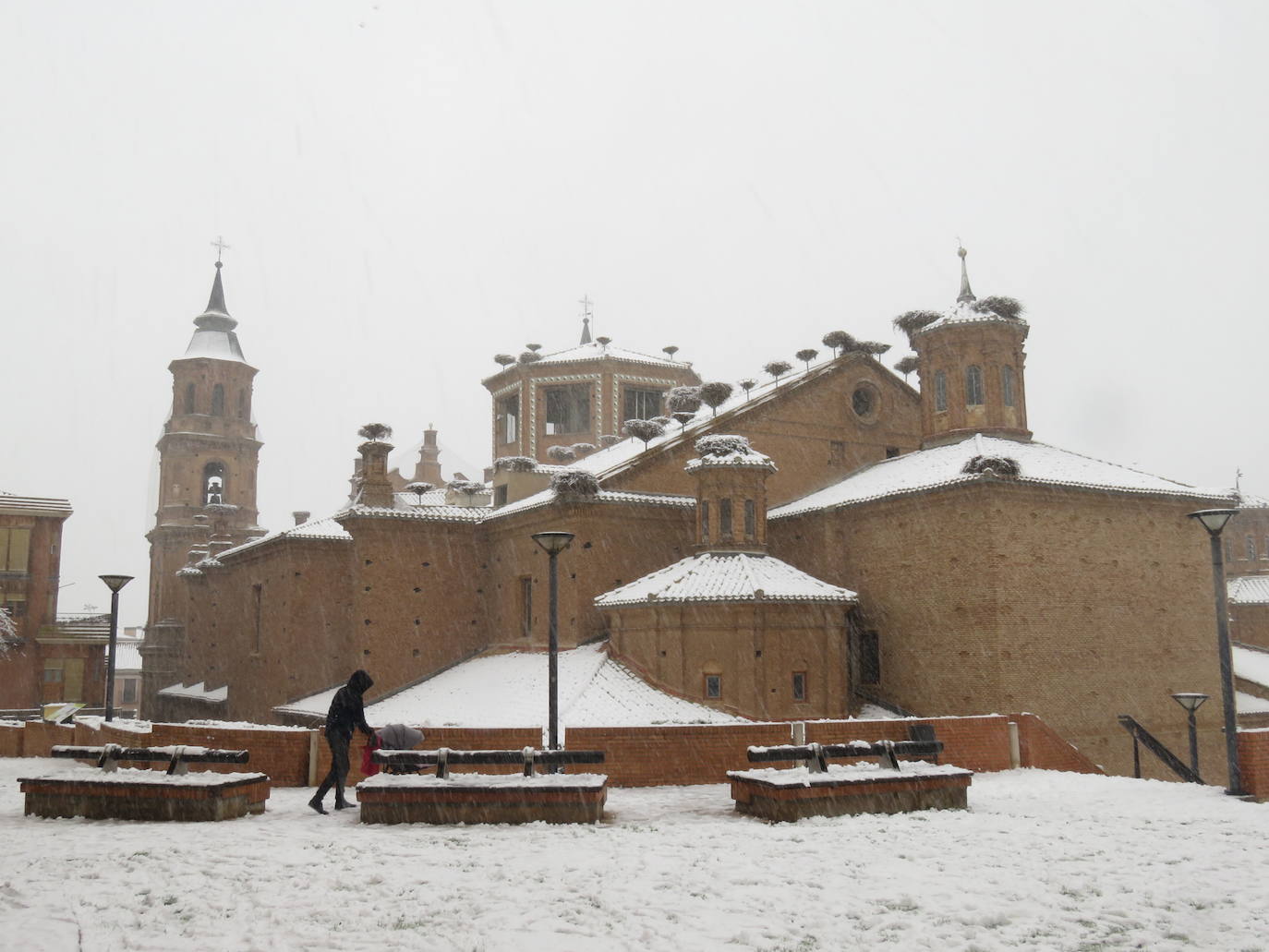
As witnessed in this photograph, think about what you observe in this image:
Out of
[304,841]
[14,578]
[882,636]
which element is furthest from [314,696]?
[304,841]

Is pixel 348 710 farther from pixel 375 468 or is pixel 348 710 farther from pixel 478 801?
pixel 375 468

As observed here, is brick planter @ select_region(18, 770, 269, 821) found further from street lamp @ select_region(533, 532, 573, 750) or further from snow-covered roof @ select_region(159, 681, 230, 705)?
snow-covered roof @ select_region(159, 681, 230, 705)

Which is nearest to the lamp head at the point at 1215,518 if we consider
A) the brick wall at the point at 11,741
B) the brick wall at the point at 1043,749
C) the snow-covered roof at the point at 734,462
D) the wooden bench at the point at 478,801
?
the brick wall at the point at 1043,749

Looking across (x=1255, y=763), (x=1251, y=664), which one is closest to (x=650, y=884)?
(x=1255, y=763)

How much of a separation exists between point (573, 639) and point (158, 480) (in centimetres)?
3175

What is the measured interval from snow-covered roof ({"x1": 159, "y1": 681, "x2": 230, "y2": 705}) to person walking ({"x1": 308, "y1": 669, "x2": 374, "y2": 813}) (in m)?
26.6

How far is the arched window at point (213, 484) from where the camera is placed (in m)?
49.5

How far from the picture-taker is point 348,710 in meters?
11.8

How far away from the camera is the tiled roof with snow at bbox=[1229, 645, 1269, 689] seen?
30375 mm

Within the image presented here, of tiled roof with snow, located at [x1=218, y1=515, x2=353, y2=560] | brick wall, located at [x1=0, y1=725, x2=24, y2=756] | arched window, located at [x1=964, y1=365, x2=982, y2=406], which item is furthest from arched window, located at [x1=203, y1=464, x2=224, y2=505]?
arched window, located at [x1=964, y1=365, x2=982, y2=406]

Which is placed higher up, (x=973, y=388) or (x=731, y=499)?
(x=973, y=388)

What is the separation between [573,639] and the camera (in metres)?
26.0

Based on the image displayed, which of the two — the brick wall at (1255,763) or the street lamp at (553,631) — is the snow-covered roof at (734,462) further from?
the brick wall at (1255,763)

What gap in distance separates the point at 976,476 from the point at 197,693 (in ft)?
99.7
